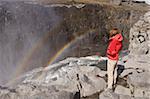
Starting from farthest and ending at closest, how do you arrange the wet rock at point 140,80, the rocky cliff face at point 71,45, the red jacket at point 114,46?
the rocky cliff face at point 71,45
the wet rock at point 140,80
the red jacket at point 114,46

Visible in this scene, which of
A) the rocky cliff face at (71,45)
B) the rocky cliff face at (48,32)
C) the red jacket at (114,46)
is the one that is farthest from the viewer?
the rocky cliff face at (48,32)

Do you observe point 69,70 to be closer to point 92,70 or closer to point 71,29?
point 92,70

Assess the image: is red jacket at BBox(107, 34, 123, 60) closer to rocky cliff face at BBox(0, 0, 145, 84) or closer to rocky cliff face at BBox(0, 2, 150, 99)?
rocky cliff face at BBox(0, 2, 150, 99)

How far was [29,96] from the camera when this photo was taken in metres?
8.70

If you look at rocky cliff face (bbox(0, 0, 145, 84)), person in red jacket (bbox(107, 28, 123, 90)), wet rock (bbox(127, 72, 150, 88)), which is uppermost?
person in red jacket (bbox(107, 28, 123, 90))

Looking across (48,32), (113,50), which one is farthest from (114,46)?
(48,32)

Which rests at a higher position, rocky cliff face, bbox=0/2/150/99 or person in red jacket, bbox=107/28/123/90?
person in red jacket, bbox=107/28/123/90

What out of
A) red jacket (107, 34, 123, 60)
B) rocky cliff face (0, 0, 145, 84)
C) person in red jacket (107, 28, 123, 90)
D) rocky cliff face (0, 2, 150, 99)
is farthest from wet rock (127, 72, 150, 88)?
rocky cliff face (0, 0, 145, 84)

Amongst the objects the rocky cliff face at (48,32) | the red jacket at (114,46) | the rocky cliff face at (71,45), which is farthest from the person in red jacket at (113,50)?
the rocky cliff face at (48,32)

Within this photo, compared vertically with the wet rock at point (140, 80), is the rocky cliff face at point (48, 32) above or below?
below

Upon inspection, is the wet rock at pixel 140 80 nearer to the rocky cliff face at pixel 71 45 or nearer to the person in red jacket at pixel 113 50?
the rocky cliff face at pixel 71 45

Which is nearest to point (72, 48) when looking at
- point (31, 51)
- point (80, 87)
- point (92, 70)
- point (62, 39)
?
point (62, 39)

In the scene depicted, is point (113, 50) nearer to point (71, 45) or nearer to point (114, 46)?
point (114, 46)

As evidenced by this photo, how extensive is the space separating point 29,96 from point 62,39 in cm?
1517
